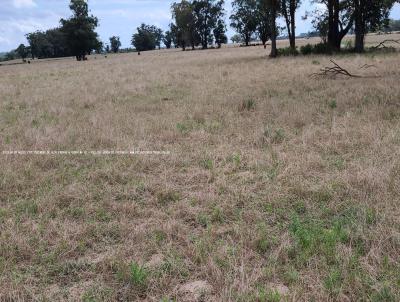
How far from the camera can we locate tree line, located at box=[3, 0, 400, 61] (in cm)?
2908

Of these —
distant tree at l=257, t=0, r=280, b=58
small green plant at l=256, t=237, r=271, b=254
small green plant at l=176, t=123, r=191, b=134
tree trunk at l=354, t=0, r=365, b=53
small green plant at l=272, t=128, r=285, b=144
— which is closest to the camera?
small green plant at l=256, t=237, r=271, b=254

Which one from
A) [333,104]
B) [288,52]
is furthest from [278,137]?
[288,52]

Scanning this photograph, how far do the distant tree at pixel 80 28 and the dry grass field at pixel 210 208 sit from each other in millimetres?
65369

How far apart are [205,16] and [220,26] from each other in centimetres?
479

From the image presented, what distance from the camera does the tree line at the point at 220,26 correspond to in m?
29.1

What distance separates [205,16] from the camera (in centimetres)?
9481

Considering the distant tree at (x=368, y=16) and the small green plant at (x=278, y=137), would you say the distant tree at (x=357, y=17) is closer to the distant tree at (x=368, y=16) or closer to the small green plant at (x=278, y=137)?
the distant tree at (x=368, y=16)

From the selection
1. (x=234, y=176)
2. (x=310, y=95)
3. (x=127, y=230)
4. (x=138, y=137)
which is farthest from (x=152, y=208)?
(x=310, y=95)

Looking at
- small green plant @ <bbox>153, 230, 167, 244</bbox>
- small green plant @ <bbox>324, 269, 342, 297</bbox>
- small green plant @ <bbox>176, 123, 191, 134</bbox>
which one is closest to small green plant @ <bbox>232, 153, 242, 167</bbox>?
small green plant @ <bbox>176, 123, 191, 134</bbox>

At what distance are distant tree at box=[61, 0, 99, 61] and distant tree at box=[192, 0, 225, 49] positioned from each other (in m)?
30.6

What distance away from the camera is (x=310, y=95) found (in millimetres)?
12094

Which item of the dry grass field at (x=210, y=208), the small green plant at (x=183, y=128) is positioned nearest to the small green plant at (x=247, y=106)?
the dry grass field at (x=210, y=208)

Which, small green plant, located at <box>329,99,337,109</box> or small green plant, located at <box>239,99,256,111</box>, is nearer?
small green plant, located at <box>329,99,337,109</box>

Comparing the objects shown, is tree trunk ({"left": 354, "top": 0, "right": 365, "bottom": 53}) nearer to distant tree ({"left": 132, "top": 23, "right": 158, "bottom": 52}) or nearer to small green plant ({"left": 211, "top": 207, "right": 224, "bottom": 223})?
small green plant ({"left": 211, "top": 207, "right": 224, "bottom": 223})
